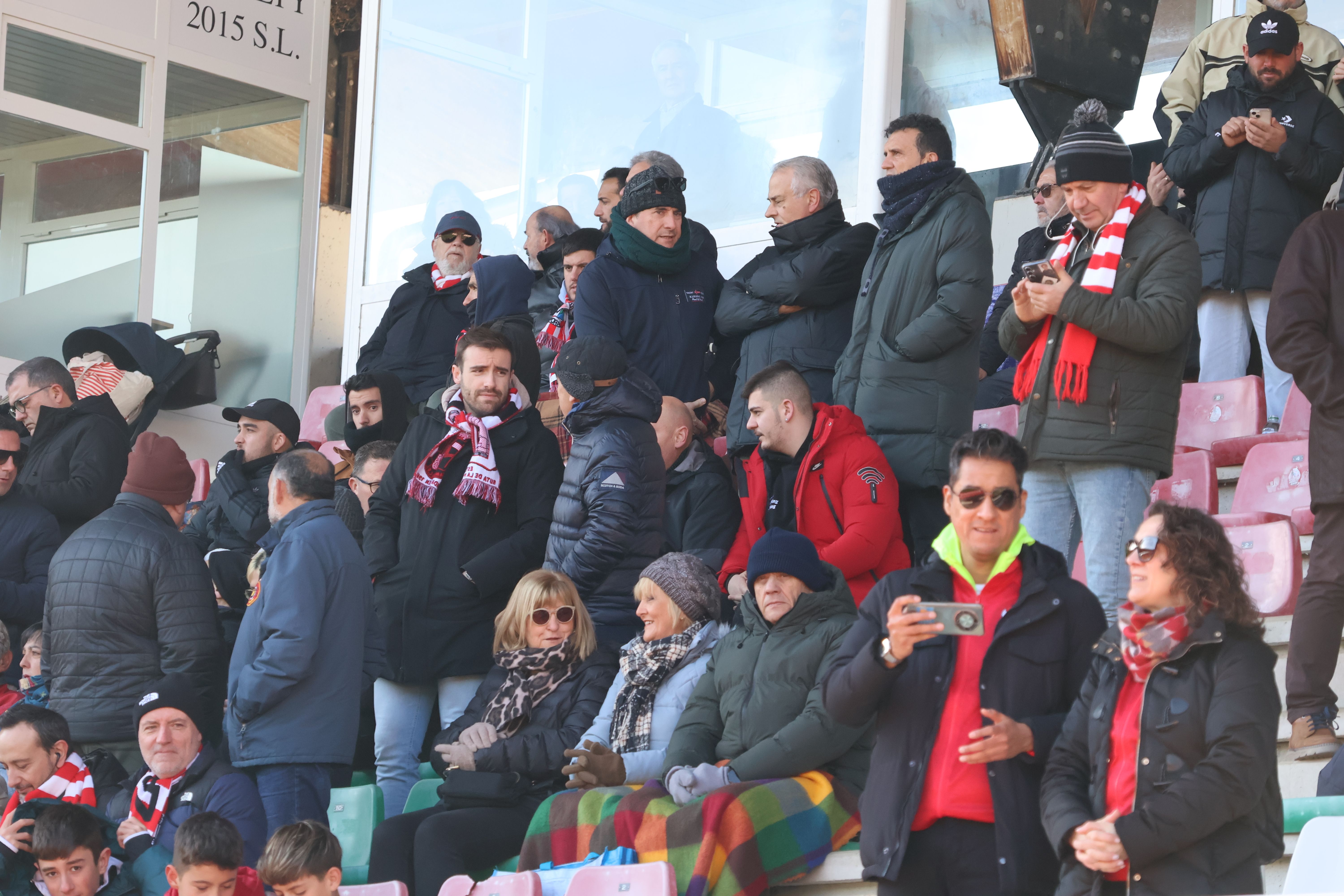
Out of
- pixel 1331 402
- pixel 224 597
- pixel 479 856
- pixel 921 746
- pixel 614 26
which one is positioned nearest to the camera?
pixel 921 746

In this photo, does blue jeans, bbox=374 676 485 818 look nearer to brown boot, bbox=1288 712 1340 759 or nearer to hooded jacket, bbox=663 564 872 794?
hooded jacket, bbox=663 564 872 794

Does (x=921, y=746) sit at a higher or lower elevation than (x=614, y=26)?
lower

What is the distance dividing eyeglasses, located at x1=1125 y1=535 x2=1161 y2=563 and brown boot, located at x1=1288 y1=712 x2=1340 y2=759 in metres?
1.38

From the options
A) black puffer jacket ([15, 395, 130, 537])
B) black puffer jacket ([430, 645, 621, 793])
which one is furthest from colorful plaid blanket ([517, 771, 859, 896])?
black puffer jacket ([15, 395, 130, 537])

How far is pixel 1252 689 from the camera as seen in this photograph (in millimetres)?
3164

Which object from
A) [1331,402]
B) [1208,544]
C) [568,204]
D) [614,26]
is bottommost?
[1208,544]

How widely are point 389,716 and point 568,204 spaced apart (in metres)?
4.33

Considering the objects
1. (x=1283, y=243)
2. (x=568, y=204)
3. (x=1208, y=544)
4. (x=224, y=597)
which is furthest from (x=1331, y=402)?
(x=568, y=204)

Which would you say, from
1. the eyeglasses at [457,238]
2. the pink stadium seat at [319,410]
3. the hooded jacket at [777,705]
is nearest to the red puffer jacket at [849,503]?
the hooded jacket at [777,705]

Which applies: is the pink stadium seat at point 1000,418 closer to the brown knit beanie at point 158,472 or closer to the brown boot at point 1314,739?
the brown boot at point 1314,739

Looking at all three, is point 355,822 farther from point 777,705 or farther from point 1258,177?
point 1258,177

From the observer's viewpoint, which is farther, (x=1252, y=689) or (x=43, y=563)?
(x=43, y=563)

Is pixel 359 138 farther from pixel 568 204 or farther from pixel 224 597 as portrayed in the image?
pixel 224 597

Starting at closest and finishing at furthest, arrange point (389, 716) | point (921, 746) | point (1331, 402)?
point (921, 746) → point (1331, 402) → point (389, 716)
